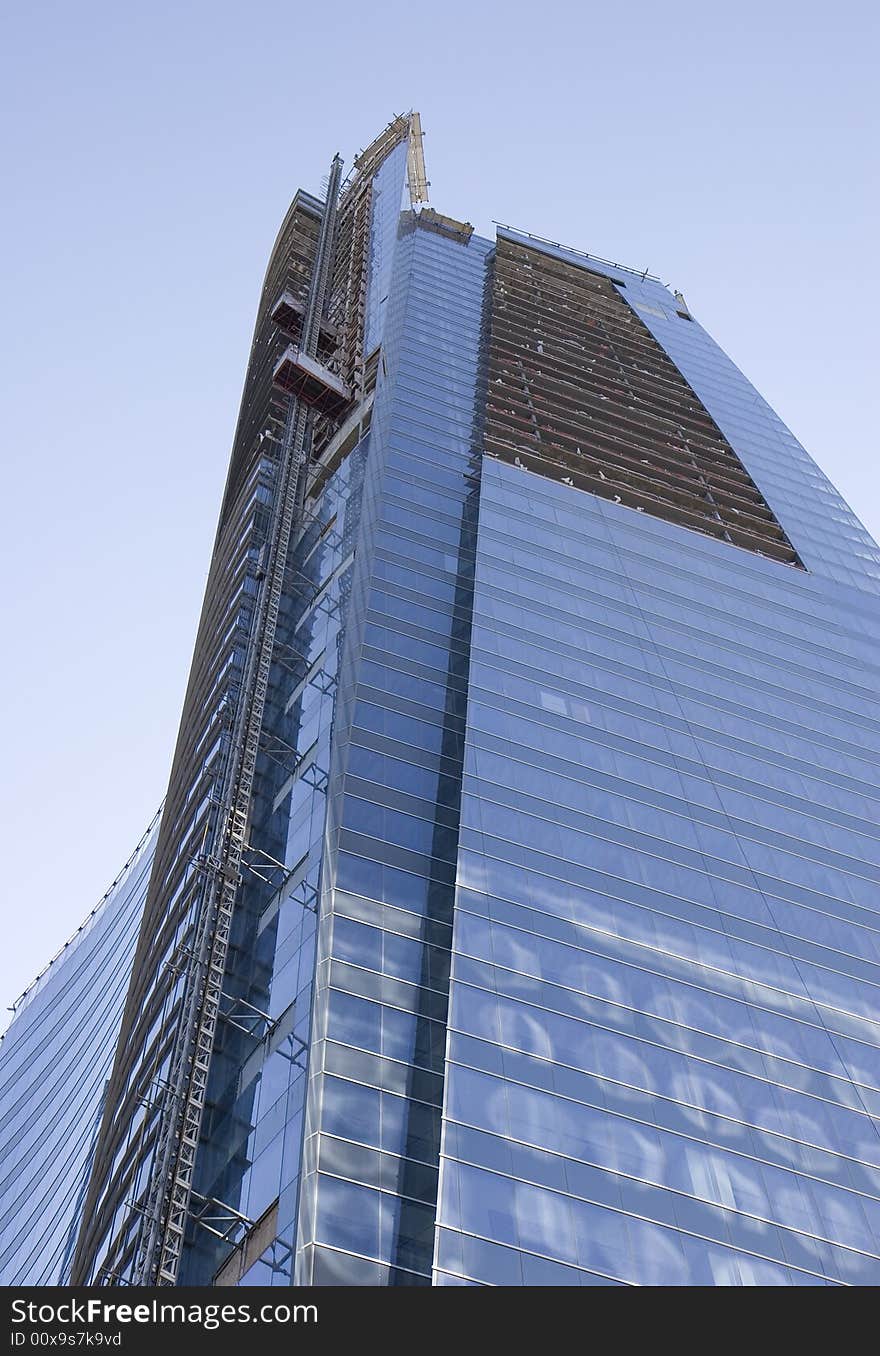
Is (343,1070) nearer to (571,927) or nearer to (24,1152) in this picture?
(571,927)

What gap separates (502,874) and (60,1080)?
50380mm

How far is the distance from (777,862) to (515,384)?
109 ft

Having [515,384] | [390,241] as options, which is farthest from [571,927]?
[390,241]

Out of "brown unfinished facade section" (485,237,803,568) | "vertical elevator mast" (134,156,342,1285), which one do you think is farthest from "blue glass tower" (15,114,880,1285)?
"brown unfinished facade section" (485,237,803,568)

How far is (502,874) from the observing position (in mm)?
40688

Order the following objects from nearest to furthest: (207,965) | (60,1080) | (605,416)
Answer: (207,965) → (605,416) → (60,1080)

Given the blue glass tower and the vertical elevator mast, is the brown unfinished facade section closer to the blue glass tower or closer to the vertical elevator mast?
the blue glass tower

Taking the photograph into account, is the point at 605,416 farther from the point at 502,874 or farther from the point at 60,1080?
the point at 60,1080

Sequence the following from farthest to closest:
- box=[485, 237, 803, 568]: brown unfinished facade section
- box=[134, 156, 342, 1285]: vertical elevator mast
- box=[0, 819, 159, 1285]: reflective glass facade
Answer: box=[485, 237, 803, 568]: brown unfinished facade section, box=[0, 819, 159, 1285]: reflective glass facade, box=[134, 156, 342, 1285]: vertical elevator mast

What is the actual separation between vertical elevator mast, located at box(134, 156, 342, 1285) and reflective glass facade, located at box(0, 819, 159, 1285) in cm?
1685

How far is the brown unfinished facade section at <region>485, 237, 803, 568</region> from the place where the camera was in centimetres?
6825

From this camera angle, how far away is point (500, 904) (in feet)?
130

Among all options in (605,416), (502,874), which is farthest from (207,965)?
(605,416)
